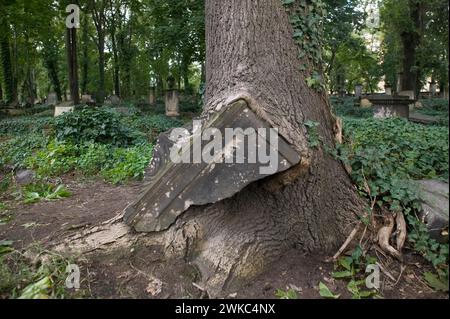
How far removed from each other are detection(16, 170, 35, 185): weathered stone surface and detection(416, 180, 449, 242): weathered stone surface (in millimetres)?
5244

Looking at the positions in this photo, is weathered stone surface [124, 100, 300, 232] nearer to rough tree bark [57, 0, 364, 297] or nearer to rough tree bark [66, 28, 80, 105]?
rough tree bark [57, 0, 364, 297]

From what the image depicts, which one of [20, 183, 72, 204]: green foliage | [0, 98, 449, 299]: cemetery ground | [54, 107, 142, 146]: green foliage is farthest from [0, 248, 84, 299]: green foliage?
[54, 107, 142, 146]: green foliage

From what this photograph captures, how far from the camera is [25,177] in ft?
19.0

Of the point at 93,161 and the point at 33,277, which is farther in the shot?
the point at 93,161

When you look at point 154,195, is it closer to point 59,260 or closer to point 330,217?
point 59,260

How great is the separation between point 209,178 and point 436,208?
5.60 ft

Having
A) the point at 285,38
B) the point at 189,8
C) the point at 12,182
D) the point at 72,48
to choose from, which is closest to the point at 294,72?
the point at 285,38

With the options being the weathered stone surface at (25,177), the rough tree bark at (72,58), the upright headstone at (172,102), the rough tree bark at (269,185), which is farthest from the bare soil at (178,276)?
the rough tree bark at (72,58)

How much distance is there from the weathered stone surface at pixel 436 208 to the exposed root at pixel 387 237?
0.76 feet

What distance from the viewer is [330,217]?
2.79m

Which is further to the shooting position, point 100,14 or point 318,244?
point 100,14

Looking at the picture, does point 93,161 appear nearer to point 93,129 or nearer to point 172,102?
point 93,129

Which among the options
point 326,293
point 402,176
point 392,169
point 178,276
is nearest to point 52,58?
point 178,276
